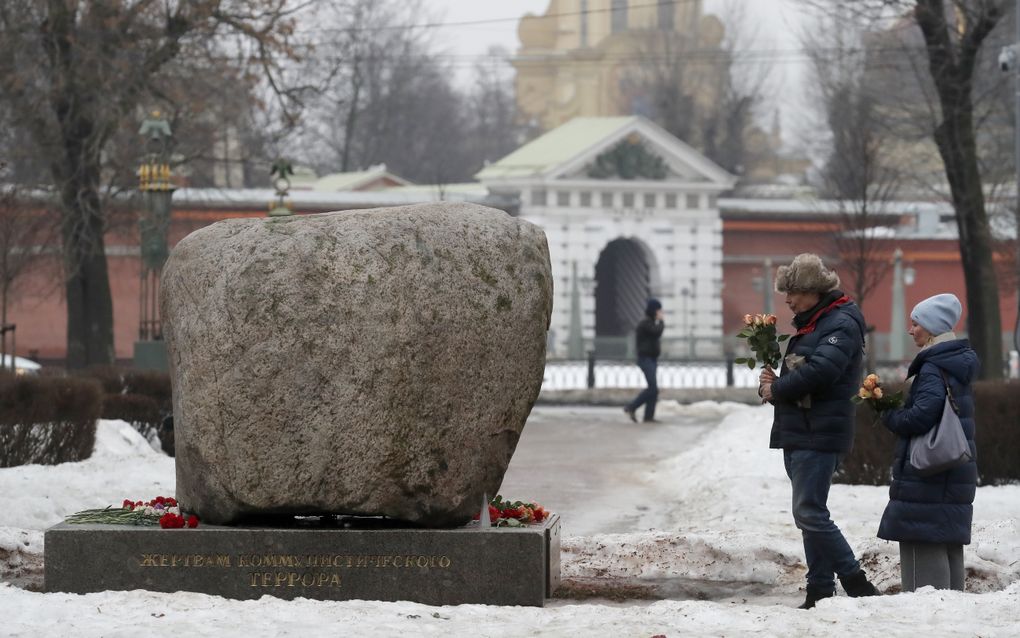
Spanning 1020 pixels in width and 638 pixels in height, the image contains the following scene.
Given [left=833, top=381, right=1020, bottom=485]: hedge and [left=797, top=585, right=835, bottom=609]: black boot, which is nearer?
[left=797, top=585, right=835, bottom=609]: black boot

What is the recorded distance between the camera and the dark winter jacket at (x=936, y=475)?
282 inches

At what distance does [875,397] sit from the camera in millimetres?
7188

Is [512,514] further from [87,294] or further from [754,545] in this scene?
[87,294]

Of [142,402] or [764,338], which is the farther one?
[142,402]

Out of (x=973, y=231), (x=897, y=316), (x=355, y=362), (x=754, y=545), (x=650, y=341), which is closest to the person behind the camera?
(x=355, y=362)

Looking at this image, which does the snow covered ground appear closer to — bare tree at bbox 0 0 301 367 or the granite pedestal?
the granite pedestal

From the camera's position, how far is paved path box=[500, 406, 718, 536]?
39.3ft

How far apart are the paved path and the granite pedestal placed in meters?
3.41

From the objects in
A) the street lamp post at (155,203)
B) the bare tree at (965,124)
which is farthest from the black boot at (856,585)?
the street lamp post at (155,203)

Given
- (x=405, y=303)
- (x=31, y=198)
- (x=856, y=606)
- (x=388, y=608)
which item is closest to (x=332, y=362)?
(x=405, y=303)

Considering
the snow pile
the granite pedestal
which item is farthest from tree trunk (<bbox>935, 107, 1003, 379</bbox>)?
the granite pedestal

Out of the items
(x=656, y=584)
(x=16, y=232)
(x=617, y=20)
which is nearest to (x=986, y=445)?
(x=656, y=584)

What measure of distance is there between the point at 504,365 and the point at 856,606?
191 cm

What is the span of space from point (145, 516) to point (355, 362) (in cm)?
151
